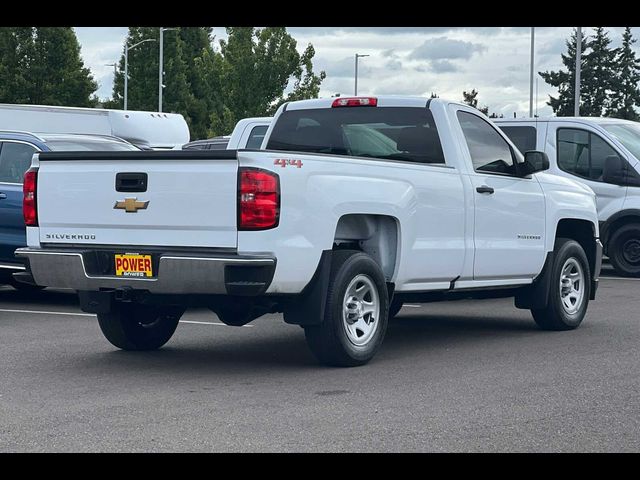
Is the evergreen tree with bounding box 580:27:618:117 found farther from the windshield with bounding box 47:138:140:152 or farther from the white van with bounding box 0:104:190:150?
the windshield with bounding box 47:138:140:152

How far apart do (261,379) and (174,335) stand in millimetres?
2716

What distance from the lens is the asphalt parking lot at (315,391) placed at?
6770 millimetres

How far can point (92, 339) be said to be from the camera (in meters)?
11.2

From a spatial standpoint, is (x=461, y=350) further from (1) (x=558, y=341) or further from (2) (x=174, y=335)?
(2) (x=174, y=335)

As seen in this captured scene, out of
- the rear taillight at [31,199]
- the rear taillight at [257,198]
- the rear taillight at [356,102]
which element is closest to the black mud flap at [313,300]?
the rear taillight at [257,198]

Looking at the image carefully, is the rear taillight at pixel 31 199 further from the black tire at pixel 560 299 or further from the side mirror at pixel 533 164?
the black tire at pixel 560 299

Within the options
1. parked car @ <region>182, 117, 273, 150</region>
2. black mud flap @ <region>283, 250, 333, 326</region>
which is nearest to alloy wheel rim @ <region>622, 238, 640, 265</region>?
parked car @ <region>182, 117, 273, 150</region>

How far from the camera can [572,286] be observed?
12.3 meters

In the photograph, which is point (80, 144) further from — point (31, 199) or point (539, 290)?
point (539, 290)

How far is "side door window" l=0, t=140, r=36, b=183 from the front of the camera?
14031mm

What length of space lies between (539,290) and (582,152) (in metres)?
7.04

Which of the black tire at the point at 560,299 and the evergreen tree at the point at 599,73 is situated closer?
the black tire at the point at 560,299

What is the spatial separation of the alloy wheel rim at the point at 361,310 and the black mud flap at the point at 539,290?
257 centimetres

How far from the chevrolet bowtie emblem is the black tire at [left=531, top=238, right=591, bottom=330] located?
14.3ft
